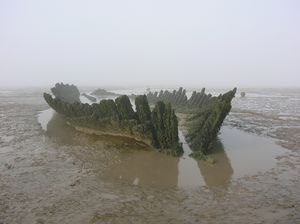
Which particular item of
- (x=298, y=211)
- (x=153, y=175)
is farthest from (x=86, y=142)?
(x=298, y=211)

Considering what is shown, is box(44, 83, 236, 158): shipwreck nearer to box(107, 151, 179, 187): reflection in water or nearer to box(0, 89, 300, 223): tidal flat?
box(0, 89, 300, 223): tidal flat

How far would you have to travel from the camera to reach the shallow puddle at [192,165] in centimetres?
863

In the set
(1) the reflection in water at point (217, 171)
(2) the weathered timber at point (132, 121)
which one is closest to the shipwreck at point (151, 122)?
(2) the weathered timber at point (132, 121)

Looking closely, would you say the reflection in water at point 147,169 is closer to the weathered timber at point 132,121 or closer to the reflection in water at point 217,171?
the weathered timber at point 132,121

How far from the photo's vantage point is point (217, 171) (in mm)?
9469

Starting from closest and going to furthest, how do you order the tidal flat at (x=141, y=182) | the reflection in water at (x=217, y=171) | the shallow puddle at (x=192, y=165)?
the tidal flat at (x=141, y=182) → the reflection in water at (x=217, y=171) → the shallow puddle at (x=192, y=165)

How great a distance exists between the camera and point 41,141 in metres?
13.9

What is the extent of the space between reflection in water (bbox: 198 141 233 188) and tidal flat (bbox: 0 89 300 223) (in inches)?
1.1

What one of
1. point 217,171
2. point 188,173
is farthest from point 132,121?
point 217,171

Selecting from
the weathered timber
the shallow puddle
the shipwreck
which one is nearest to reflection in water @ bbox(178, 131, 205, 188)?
the shallow puddle

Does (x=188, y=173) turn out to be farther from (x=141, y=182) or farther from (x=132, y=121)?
(x=132, y=121)

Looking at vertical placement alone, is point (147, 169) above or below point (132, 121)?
below

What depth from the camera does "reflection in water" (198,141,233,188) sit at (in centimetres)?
848

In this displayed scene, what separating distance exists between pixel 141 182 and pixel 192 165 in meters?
2.27
